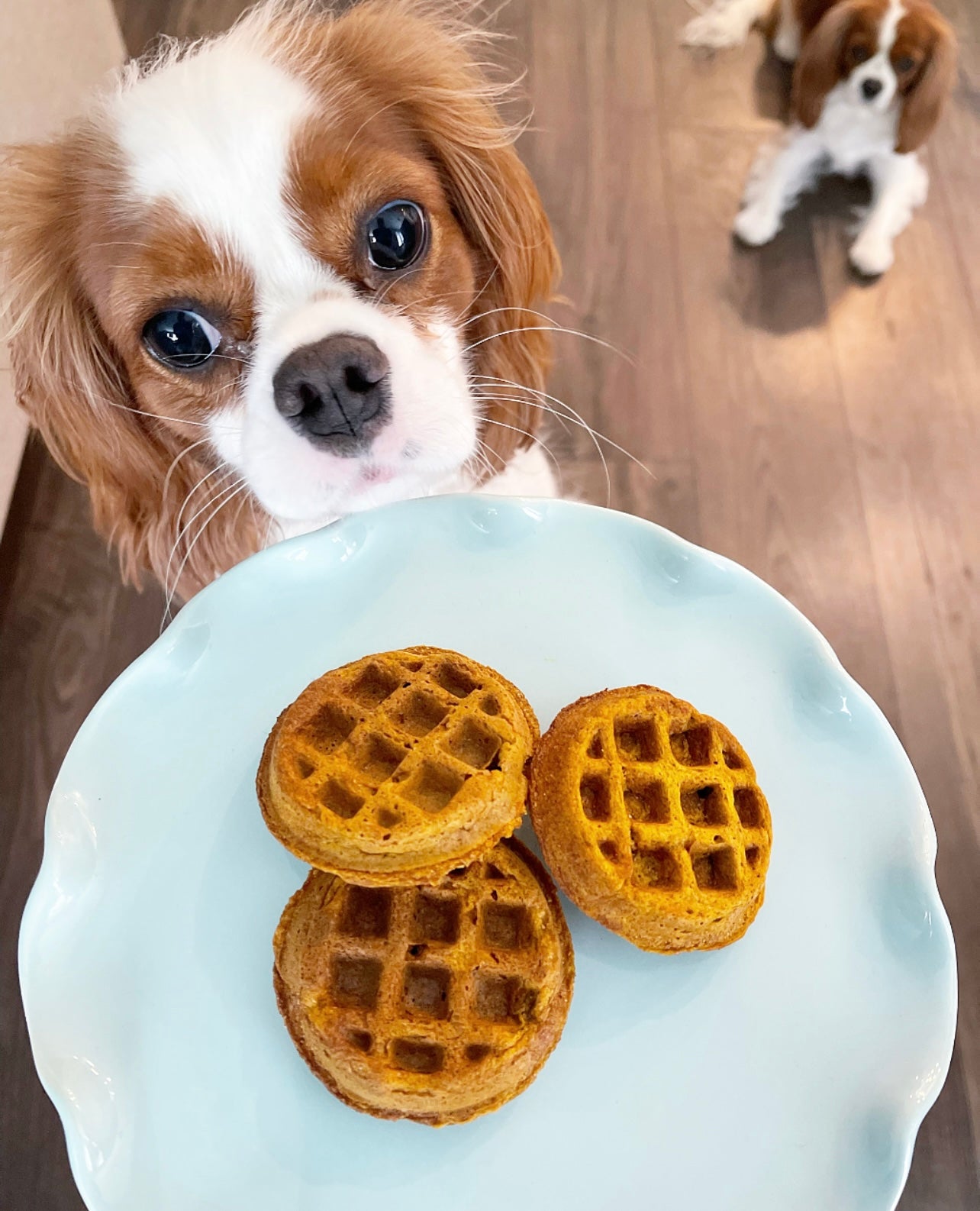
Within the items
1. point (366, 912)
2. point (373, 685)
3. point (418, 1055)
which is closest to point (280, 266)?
point (373, 685)

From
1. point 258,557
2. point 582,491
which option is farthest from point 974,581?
point 258,557

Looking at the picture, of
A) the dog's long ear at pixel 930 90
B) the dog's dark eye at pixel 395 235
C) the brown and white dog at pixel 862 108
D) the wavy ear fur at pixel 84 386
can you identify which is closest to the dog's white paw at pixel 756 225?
the brown and white dog at pixel 862 108

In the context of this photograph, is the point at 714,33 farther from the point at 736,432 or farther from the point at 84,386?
the point at 84,386

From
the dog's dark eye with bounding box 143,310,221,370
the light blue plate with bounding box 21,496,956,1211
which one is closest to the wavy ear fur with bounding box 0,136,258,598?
the dog's dark eye with bounding box 143,310,221,370

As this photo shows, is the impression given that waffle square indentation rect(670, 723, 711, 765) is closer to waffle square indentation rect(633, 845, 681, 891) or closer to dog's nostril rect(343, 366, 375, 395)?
waffle square indentation rect(633, 845, 681, 891)

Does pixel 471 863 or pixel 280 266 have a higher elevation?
pixel 280 266

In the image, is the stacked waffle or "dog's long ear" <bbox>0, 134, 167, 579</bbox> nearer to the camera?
the stacked waffle

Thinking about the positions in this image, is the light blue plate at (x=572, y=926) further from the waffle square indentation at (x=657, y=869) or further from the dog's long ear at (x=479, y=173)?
the dog's long ear at (x=479, y=173)
